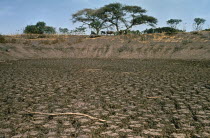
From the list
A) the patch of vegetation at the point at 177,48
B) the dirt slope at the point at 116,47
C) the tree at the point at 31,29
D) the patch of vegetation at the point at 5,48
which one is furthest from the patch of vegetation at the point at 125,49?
the tree at the point at 31,29

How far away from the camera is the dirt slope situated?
19047 millimetres

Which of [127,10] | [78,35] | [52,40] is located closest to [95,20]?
[127,10]

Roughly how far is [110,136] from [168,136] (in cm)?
61

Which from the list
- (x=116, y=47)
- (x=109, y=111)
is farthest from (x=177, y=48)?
(x=109, y=111)

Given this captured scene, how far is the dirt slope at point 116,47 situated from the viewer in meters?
19.0

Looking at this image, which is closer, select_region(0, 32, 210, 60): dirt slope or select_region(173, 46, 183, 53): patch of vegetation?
select_region(0, 32, 210, 60): dirt slope

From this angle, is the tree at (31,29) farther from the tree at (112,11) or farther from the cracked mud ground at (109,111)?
the cracked mud ground at (109,111)

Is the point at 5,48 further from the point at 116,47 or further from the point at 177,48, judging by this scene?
the point at 177,48

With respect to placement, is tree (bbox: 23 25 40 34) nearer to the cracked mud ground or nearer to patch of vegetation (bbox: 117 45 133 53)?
patch of vegetation (bbox: 117 45 133 53)

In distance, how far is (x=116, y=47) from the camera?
22250 millimetres

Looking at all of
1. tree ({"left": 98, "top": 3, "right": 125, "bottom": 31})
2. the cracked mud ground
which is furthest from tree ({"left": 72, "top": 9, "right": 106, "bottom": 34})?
the cracked mud ground

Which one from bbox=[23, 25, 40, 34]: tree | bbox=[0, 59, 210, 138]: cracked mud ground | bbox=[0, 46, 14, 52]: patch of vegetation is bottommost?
bbox=[0, 59, 210, 138]: cracked mud ground

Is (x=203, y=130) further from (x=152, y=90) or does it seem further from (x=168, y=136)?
(x=152, y=90)

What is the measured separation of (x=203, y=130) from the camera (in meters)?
2.56
